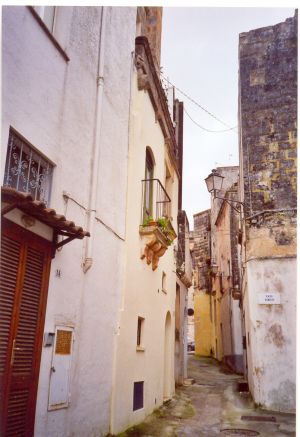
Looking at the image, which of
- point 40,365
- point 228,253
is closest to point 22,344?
point 40,365

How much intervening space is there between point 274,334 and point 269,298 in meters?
0.83

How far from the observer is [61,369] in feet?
18.4

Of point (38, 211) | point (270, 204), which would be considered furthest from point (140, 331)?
point (38, 211)

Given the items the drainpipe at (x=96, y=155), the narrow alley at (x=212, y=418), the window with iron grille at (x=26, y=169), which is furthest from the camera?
the narrow alley at (x=212, y=418)

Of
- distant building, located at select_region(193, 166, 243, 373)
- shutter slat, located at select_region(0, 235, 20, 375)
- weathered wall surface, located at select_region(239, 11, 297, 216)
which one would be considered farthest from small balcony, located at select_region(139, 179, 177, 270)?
distant building, located at select_region(193, 166, 243, 373)

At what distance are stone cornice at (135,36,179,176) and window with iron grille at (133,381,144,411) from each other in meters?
6.42

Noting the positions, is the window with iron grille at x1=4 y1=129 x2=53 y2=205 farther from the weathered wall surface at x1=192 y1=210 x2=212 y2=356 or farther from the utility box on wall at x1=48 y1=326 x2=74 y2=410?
the weathered wall surface at x1=192 y1=210 x2=212 y2=356

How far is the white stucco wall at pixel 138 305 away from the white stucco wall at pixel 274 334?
2.32 meters

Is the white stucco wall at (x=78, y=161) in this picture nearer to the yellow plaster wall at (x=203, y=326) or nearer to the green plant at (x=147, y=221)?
the green plant at (x=147, y=221)

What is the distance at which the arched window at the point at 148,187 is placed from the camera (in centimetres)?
997

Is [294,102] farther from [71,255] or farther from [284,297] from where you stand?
[71,255]

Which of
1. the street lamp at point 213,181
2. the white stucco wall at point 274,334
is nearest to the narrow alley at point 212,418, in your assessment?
the white stucco wall at point 274,334

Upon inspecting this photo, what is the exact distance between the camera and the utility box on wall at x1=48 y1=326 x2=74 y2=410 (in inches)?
213

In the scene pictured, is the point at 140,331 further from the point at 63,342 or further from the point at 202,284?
the point at 202,284
